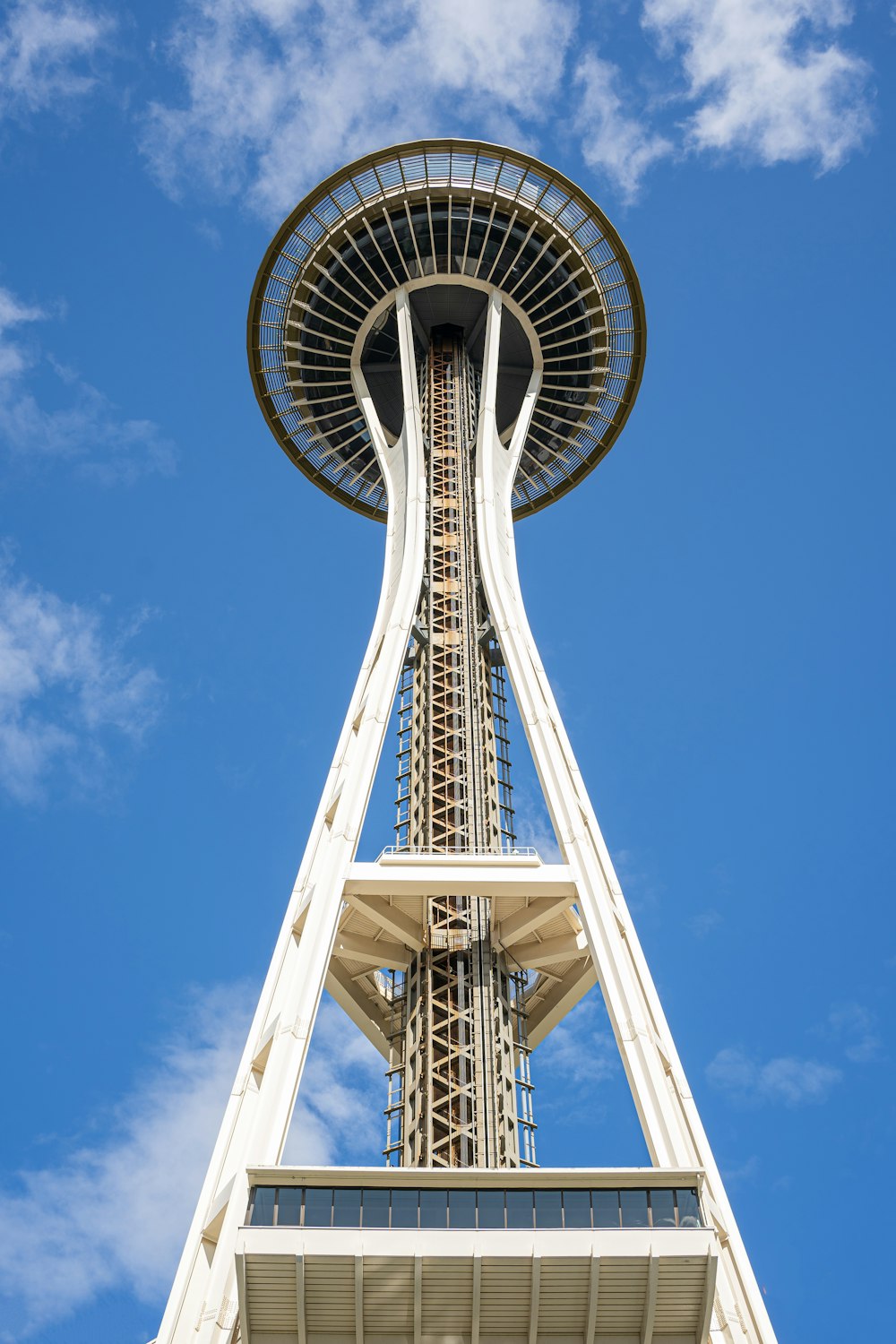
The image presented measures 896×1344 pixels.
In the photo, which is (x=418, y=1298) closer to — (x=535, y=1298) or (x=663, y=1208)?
(x=535, y=1298)

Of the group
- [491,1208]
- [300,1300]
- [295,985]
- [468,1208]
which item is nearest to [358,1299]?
[300,1300]

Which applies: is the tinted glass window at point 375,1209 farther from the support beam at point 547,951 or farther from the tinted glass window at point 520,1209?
the support beam at point 547,951

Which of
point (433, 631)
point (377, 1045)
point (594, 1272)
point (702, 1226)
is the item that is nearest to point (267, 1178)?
point (594, 1272)

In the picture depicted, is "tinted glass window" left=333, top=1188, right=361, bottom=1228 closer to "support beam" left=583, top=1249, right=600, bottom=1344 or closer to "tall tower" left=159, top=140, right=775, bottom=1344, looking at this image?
"tall tower" left=159, top=140, right=775, bottom=1344

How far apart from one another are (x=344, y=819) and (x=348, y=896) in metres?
1.70

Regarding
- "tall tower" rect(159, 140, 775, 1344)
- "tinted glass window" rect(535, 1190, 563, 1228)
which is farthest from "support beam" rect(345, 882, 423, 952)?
"tinted glass window" rect(535, 1190, 563, 1228)

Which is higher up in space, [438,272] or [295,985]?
[438,272]

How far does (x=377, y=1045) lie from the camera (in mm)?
35250

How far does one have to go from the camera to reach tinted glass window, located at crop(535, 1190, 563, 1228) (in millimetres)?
22188

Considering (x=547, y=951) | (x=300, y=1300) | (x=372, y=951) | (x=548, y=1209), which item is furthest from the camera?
(x=372, y=951)

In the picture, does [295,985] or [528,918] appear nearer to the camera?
[295,985]

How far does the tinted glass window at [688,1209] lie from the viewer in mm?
22250

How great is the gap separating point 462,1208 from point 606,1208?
230cm

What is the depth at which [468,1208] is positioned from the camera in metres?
22.2
